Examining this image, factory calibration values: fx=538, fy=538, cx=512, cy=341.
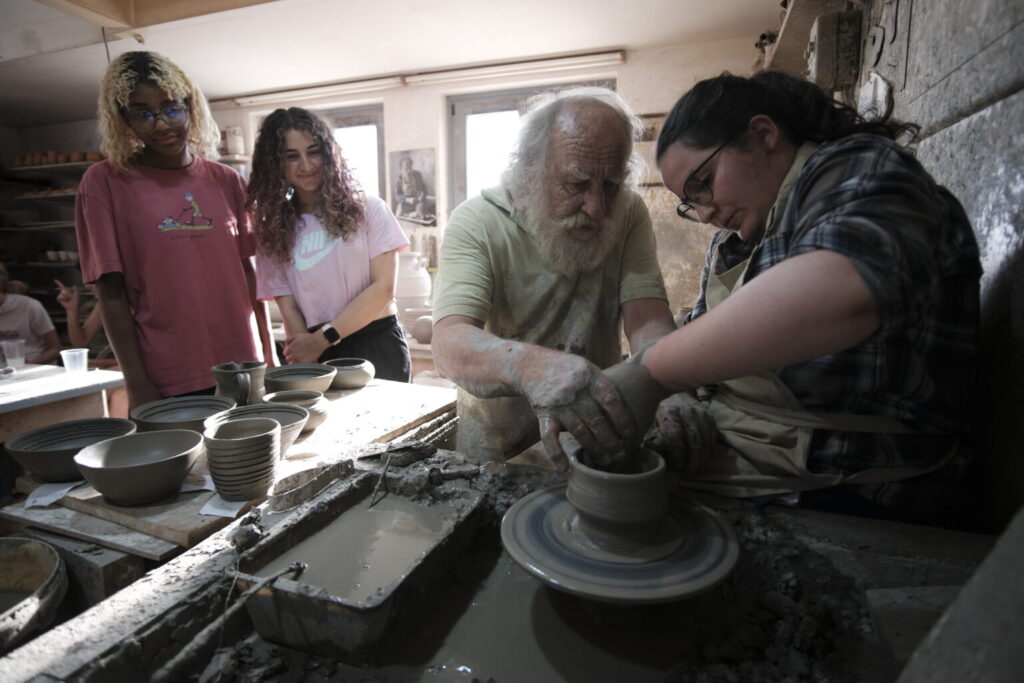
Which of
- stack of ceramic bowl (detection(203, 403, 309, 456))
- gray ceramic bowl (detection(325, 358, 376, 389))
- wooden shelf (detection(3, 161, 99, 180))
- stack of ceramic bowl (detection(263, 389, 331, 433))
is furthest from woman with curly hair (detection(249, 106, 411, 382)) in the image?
wooden shelf (detection(3, 161, 99, 180))

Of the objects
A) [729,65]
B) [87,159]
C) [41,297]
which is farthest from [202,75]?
[729,65]

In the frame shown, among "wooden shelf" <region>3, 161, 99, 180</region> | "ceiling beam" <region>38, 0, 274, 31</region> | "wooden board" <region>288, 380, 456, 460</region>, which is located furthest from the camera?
"wooden shelf" <region>3, 161, 99, 180</region>

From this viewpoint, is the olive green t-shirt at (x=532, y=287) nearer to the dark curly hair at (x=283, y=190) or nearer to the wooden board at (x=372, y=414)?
the wooden board at (x=372, y=414)

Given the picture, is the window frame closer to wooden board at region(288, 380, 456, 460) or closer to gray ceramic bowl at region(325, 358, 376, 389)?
gray ceramic bowl at region(325, 358, 376, 389)

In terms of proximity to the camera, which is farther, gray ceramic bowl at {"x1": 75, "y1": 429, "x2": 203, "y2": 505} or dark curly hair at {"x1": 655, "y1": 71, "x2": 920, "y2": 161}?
gray ceramic bowl at {"x1": 75, "y1": 429, "x2": 203, "y2": 505}

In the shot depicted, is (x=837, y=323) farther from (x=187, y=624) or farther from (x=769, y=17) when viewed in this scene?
(x=769, y=17)

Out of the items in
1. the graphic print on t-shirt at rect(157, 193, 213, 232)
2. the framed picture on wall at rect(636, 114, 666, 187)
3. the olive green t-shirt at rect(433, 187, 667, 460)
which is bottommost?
the olive green t-shirt at rect(433, 187, 667, 460)

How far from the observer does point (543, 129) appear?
186cm

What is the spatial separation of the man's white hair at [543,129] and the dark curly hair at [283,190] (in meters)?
1.29

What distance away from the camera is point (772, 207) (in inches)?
54.2

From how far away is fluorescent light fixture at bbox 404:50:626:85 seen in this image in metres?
5.74

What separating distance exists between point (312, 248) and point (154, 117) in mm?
914

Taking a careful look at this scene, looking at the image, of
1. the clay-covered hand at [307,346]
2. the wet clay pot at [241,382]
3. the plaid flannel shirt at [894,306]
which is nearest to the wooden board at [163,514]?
the wet clay pot at [241,382]

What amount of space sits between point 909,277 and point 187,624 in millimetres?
1503
